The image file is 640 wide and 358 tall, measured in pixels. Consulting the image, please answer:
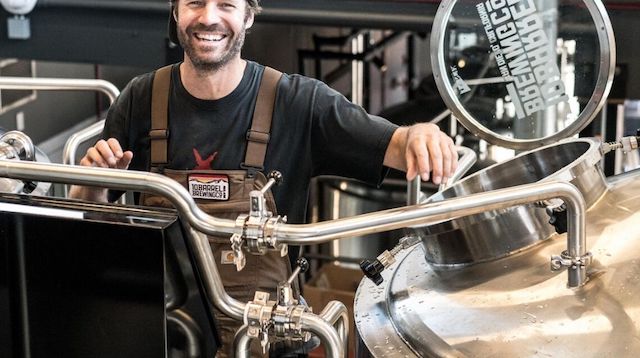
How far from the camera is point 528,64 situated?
2.38 m

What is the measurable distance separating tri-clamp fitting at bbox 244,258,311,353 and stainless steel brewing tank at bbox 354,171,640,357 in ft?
0.95

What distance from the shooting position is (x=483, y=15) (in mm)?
2373

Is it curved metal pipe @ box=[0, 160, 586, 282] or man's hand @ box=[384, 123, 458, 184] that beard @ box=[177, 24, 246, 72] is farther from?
curved metal pipe @ box=[0, 160, 586, 282]

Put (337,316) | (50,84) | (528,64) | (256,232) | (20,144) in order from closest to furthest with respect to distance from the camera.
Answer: (256,232), (337,316), (20,144), (528,64), (50,84)

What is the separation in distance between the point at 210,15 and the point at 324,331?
804 millimetres

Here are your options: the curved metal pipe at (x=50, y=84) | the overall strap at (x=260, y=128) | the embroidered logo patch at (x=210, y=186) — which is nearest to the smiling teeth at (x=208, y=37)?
the overall strap at (x=260, y=128)

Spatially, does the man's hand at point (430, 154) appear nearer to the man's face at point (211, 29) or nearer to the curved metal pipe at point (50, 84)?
the man's face at point (211, 29)

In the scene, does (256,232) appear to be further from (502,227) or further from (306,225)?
(502,227)

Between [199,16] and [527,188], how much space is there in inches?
33.3

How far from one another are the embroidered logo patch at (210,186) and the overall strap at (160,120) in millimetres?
100

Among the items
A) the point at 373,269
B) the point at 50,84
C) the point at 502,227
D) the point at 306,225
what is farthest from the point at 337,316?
the point at 50,84

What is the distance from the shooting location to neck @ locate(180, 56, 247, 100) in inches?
87.5

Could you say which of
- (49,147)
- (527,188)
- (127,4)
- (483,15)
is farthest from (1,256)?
(49,147)

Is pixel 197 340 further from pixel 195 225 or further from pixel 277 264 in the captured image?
pixel 277 264
